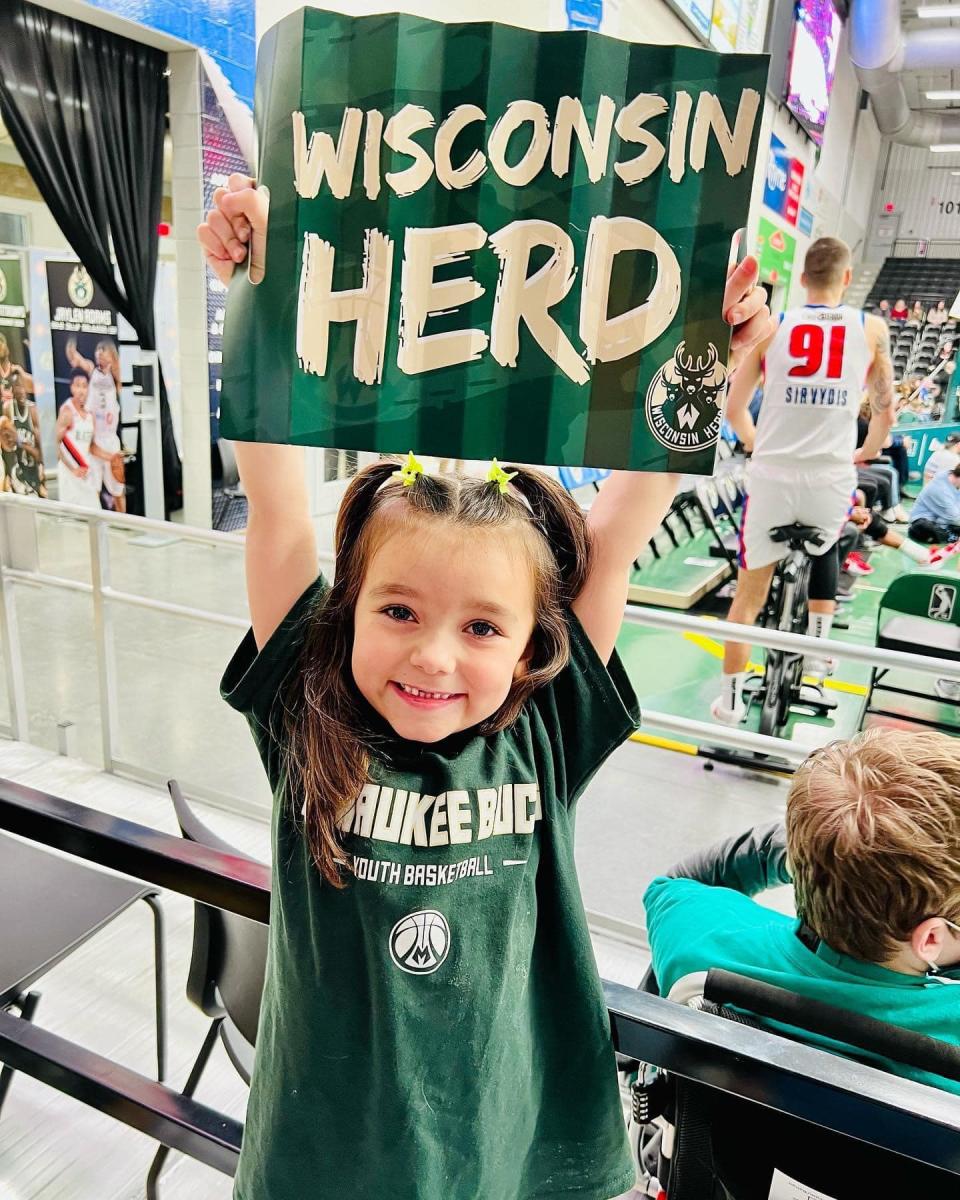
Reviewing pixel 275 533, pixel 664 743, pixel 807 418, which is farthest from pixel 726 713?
pixel 275 533

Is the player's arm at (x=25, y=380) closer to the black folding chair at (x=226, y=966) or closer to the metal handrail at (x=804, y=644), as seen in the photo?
the metal handrail at (x=804, y=644)

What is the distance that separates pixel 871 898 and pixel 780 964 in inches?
5.6

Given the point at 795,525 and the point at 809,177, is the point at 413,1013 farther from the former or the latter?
the point at 809,177

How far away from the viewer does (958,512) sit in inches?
259

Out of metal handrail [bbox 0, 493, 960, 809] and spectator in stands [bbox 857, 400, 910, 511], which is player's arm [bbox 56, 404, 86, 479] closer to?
metal handrail [bbox 0, 493, 960, 809]

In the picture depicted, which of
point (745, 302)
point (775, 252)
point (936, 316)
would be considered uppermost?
point (775, 252)

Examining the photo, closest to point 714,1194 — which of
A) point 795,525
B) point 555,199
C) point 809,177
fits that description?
point 555,199

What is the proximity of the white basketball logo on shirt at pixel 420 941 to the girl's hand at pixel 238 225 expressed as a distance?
555mm

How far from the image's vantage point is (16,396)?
6.59 m

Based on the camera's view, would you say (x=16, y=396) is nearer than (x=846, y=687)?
No

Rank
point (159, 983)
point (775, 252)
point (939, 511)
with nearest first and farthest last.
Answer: point (159, 983), point (939, 511), point (775, 252)

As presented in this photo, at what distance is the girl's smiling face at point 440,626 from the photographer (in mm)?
792

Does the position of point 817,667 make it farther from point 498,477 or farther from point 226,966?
point 498,477


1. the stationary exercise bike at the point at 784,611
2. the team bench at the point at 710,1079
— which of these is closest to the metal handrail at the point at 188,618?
the stationary exercise bike at the point at 784,611
